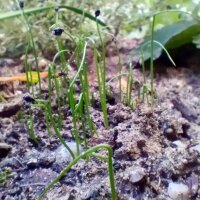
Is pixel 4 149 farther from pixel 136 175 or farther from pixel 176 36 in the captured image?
pixel 176 36

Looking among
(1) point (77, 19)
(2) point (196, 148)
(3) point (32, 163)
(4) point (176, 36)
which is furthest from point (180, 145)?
(1) point (77, 19)

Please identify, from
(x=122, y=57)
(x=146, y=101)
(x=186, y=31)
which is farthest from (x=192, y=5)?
(x=146, y=101)

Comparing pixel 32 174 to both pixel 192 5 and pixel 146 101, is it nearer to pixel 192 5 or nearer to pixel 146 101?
pixel 146 101

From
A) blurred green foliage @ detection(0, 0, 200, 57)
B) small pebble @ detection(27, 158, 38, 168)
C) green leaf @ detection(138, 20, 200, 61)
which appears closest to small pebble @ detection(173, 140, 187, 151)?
small pebble @ detection(27, 158, 38, 168)

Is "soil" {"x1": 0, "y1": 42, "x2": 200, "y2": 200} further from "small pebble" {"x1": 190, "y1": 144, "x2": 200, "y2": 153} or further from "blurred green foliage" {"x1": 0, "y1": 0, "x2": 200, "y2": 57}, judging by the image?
"blurred green foliage" {"x1": 0, "y1": 0, "x2": 200, "y2": 57}

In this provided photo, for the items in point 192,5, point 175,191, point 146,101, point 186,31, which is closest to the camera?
point 175,191
